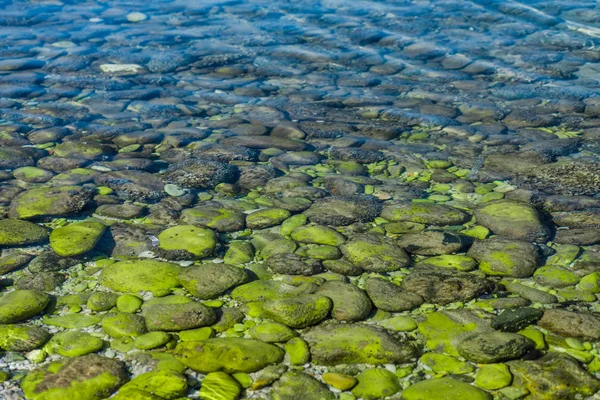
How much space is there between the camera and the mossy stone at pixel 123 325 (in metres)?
4.29

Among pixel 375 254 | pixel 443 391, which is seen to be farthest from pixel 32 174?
pixel 443 391

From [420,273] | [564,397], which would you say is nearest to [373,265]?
[420,273]

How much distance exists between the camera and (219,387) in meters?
3.78

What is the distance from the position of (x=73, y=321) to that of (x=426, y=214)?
307 centimetres

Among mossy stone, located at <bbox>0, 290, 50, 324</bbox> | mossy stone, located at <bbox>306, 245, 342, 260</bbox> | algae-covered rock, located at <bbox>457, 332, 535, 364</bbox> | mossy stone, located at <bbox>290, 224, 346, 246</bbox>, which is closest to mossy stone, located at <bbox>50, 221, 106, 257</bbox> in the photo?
mossy stone, located at <bbox>0, 290, 50, 324</bbox>

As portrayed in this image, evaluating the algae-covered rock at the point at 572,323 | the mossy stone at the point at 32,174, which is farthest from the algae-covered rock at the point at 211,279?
the mossy stone at the point at 32,174

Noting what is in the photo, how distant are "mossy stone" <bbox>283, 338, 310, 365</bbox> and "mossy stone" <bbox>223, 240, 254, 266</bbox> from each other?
1.21 meters

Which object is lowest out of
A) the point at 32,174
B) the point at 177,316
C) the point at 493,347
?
the point at 32,174

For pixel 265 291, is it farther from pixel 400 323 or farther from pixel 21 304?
pixel 21 304

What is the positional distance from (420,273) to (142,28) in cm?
997

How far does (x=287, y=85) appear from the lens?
9969 mm

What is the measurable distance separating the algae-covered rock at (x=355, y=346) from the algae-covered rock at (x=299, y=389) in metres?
0.22

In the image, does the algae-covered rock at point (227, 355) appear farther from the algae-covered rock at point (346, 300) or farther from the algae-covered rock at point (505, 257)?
the algae-covered rock at point (505, 257)

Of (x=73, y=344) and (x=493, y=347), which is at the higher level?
(x=493, y=347)
